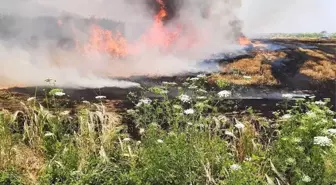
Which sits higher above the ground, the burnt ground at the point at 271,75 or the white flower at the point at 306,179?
the burnt ground at the point at 271,75

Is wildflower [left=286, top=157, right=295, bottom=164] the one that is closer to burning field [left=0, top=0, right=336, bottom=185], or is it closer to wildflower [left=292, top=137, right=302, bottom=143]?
burning field [left=0, top=0, right=336, bottom=185]

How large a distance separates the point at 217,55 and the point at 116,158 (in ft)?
7.28

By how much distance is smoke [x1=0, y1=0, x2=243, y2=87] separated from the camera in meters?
6.11

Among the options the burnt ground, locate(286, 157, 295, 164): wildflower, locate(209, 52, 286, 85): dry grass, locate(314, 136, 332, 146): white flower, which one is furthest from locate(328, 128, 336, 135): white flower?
locate(209, 52, 286, 85): dry grass

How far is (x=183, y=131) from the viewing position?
5.29m

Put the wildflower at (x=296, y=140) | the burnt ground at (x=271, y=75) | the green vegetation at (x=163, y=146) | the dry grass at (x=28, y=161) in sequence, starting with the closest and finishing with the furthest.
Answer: the wildflower at (x=296, y=140) → the green vegetation at (x=163, y=146) → the dry grass at (x=28, y=161) → the burnt ground at (x=271, y=75)

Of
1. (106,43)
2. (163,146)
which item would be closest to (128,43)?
(106,43)

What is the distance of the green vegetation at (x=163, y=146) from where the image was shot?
477 cm

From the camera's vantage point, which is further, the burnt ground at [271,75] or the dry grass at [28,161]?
the burnt ground at [271,75]

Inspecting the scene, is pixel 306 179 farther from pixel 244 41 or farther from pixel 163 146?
pixel 244 41

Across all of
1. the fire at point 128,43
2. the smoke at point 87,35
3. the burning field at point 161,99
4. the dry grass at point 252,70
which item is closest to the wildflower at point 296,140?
the burning field at point 161,99

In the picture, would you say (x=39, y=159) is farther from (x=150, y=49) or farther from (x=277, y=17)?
(x=277, y=17)

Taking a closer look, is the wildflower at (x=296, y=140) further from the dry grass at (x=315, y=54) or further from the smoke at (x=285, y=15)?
the smoke at (x=285, y=15)

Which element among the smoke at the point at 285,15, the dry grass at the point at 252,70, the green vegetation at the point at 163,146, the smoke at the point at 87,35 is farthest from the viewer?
the smoke at the point at 285,15
